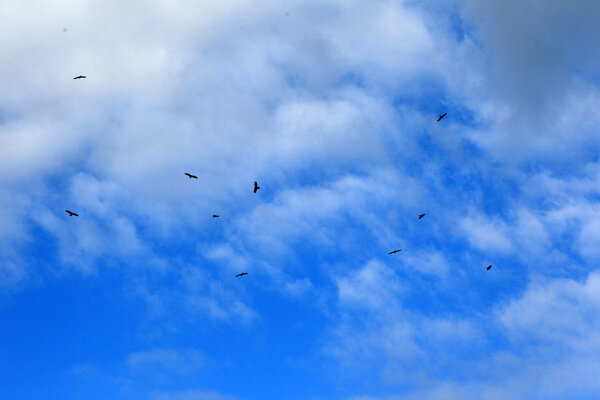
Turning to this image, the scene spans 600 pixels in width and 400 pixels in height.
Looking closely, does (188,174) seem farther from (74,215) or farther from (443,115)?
(443,115)

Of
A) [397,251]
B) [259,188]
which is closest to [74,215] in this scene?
[259,188]

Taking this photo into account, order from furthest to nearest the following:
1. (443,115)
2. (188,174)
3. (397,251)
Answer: (397,251) → (443,115) → (188,174)

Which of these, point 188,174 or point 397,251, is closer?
point 188,174

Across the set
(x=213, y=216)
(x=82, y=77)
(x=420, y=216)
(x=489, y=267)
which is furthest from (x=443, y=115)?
(x=82, y=77)

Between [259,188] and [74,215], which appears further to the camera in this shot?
[74,215]

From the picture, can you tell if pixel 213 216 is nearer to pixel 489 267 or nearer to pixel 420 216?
pixel 420 216

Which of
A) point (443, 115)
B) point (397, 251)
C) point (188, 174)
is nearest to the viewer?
point (188, 174)

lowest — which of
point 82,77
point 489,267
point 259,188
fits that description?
point 489,267

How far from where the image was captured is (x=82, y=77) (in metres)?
139

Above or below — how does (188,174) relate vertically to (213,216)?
above

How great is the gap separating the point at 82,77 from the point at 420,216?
242 ft

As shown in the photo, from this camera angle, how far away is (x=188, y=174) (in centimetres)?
13175

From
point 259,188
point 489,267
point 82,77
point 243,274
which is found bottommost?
point 243,274

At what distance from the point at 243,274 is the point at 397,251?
111ft
